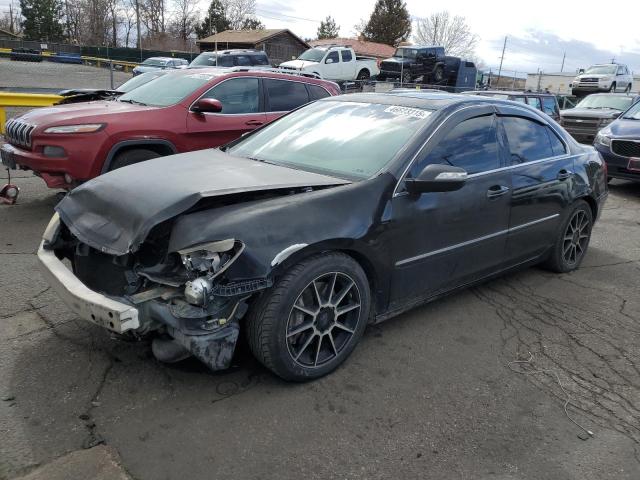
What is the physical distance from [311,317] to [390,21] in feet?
224

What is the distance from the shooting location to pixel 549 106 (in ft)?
43.7

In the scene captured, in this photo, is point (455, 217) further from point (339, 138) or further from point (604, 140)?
point (604, 140)

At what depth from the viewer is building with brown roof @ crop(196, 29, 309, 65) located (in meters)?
55.1

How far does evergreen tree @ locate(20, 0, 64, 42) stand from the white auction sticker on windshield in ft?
240

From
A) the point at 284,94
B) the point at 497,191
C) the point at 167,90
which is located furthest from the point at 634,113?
the point at 167,90

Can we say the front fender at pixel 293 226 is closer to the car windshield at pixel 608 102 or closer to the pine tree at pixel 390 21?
the car windshield at pixel 608 102

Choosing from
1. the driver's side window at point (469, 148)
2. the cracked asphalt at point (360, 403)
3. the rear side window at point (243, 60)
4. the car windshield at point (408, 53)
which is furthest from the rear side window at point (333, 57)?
the cracked asphalt at point (360, 403)

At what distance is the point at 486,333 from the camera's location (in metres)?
3.89

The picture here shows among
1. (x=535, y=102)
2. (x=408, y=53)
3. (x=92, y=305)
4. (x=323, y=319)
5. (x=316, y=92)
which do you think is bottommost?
(x=323, y=319)

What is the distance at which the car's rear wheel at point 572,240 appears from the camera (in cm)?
494

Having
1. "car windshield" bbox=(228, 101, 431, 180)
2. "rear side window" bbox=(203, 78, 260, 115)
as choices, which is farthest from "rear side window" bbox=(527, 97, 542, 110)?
"car windshield" bbox=(228, 101, 431, 180)

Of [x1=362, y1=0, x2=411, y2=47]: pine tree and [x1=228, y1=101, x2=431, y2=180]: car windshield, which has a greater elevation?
[x1=362, y1=0, x2=411, y2=47]: pine tree

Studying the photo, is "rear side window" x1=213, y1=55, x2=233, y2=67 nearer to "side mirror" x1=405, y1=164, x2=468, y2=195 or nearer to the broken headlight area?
"side mirror" x1=405, y1=164, x2=468, y2=195

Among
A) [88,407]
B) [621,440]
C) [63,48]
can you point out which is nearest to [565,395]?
[621,440]
